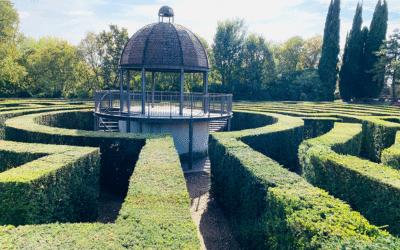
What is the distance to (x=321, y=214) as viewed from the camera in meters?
5.29

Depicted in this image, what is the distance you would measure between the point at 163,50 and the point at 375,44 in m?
50.2

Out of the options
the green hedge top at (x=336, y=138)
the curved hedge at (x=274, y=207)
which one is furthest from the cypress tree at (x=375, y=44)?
the curved hedge at (x=274, y=207)

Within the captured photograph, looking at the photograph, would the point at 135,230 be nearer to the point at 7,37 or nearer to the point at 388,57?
the point at 7,37

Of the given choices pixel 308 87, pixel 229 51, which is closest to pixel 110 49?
pixel 229 51

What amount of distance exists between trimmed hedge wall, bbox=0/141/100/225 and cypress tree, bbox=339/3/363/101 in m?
57.6

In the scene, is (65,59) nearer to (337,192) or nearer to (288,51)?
(337,192)

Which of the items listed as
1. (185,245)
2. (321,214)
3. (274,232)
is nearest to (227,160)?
(274,232)

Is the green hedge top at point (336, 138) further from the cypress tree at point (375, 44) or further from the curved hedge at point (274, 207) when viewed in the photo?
the cypress tree at point (375, 44)

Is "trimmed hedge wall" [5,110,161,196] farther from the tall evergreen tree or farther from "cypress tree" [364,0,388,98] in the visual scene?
"cypress tree" [364,0,388,98]

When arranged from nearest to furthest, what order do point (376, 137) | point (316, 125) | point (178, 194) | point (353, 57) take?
point (178, 194)
point (376, 137)
point (316, 125)
point (353, 57)

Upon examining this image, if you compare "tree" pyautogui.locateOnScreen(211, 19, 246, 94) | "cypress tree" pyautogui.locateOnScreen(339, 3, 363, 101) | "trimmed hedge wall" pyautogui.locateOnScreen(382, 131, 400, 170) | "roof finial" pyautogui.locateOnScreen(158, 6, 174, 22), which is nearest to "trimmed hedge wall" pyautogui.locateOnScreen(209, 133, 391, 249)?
"trimmed hedge wall" pyautogui.locateOnScreen(382, 131, 400, 170)

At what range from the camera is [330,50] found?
52.8 m

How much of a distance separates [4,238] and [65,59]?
50.4 m

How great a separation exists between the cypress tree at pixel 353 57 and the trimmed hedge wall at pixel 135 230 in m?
Result: 58.3
